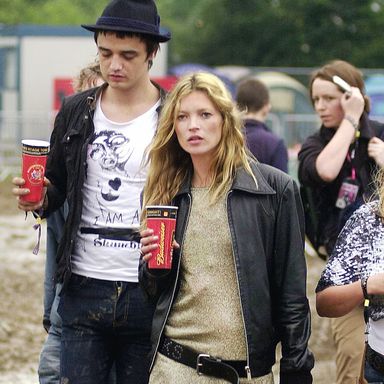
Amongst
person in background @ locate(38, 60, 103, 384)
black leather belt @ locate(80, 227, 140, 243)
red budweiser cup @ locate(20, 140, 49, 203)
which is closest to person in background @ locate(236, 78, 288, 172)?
person in background @ locate(38, 60, 103, 384)

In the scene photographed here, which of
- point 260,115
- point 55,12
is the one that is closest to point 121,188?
point 260,115

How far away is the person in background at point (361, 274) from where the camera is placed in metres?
3.80

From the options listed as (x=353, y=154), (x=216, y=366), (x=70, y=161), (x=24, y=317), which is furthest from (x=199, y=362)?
(x=24, y=317)

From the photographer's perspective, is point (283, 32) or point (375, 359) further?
point (283, 32)

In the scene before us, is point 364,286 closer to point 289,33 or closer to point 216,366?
point 216,366

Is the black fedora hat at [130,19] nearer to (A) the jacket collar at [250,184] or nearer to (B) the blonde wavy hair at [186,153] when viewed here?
(B) the blonde wavy hair at [186,153]

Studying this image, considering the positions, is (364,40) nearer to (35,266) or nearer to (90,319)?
(35,266)

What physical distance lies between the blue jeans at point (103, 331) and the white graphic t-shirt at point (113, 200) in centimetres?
6

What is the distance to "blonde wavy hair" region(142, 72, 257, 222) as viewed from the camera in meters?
3.87

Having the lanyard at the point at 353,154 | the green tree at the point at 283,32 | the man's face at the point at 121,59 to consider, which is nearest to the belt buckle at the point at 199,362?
the man's face at the point at 121,59

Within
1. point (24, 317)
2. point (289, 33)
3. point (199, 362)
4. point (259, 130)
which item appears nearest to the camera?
point (199, 362)

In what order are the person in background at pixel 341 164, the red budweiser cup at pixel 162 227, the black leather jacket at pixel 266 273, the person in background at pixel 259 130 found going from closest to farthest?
the red budweiser cup at pixel 162 227, the black leather jacket at pixel 266 273, the person in background at pixel 341 164, the person in background at pixel 259 130

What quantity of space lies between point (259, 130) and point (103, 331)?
310 centimetres

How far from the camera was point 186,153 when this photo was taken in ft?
13.3
